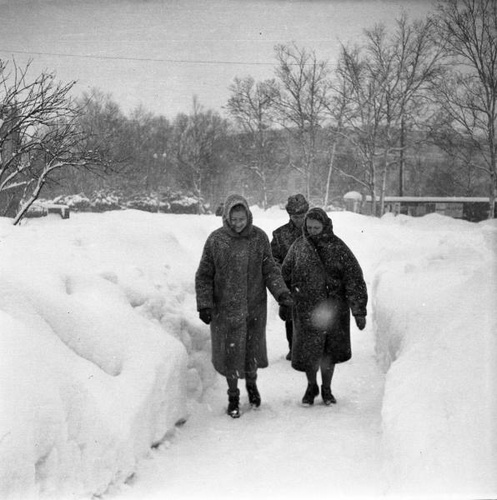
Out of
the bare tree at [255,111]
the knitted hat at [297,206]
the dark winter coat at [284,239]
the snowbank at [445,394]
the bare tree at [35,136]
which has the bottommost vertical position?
the snowbank at [445,394]

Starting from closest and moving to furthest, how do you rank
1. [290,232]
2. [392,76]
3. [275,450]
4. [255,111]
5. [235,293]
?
[275,450] → [235,293] → [290,232] → [392,76] → [255,111]

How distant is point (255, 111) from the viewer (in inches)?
1115

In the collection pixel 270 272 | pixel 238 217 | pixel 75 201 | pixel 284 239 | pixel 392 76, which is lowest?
pixel 270 272

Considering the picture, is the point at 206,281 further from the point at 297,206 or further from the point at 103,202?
the point at 103,202

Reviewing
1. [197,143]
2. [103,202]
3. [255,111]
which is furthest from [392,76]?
[197,143]

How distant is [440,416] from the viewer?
260 cm

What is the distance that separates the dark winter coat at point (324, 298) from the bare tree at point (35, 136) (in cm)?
397

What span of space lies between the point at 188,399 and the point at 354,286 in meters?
1.69

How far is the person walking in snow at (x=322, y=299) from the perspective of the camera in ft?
14.6

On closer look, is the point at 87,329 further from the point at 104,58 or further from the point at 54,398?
the point at 104,58

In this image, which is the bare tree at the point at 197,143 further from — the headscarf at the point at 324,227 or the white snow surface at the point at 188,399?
the headscarf at the point at 324,227

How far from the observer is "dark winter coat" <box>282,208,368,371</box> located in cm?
446

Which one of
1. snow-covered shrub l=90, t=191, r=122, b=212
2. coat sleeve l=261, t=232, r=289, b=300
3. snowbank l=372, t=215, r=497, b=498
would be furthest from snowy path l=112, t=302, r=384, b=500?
snow-covered shrub l=90, t=191, r=122, b=212

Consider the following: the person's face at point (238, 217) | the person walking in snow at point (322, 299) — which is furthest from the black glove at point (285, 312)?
the person's face at point (238, 217)
